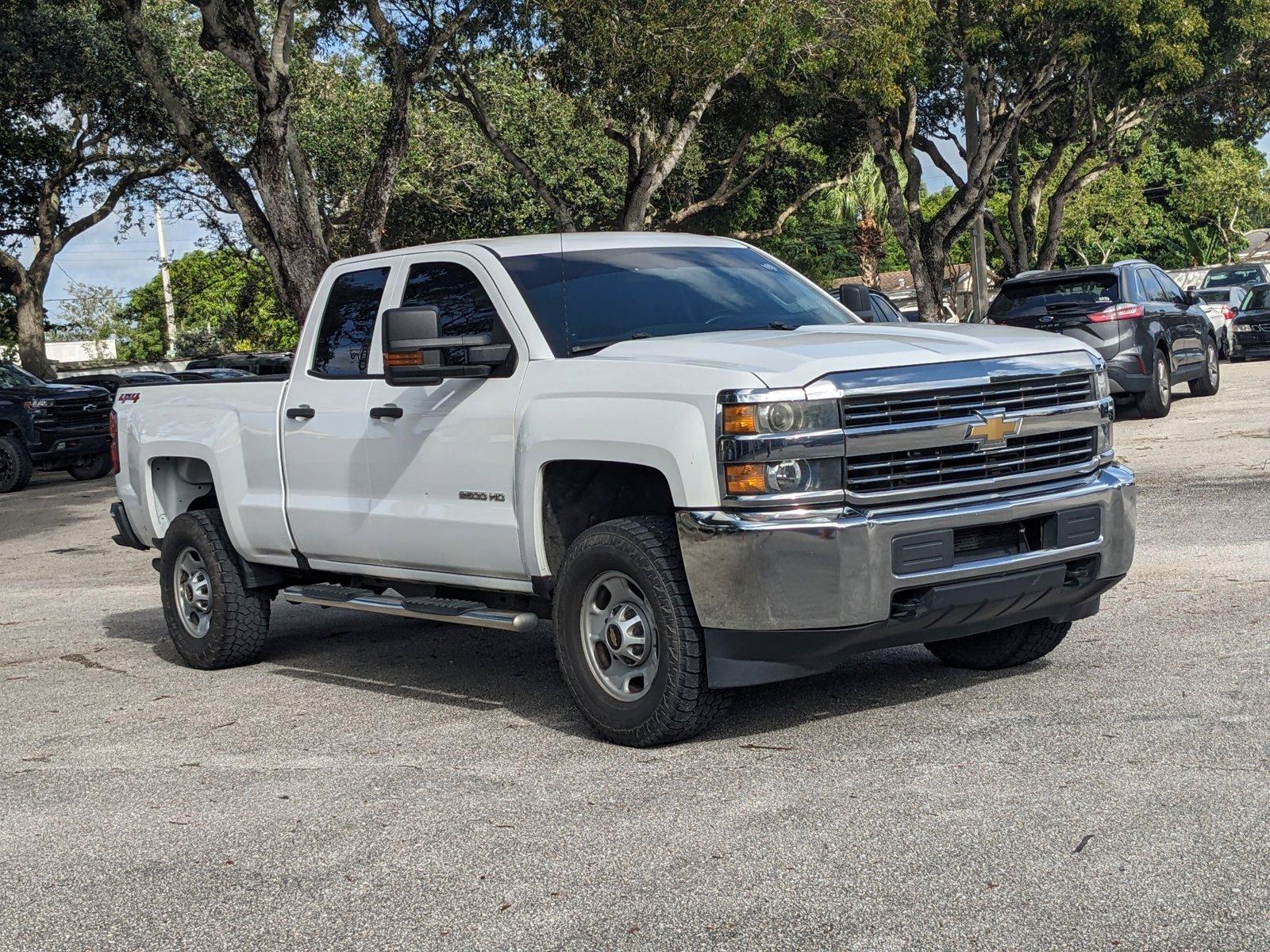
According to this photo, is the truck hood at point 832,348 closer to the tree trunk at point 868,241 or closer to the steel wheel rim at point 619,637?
the steel wheel rim at point 619,637

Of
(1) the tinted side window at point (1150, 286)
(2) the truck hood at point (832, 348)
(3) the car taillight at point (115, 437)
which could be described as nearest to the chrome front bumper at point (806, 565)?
(2) the truck hood at point (832, 348)

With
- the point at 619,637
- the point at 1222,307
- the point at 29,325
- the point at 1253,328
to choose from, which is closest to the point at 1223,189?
the point at 1253,328

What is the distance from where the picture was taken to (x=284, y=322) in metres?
79.8

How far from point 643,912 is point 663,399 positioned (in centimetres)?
206

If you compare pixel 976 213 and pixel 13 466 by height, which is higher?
pixel 976 213

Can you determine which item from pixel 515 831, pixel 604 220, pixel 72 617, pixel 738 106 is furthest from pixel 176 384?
pixel 604 220

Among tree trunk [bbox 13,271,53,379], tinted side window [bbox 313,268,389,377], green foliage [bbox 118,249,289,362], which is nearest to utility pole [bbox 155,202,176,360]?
green foliage [bbox 118,249,289,362]

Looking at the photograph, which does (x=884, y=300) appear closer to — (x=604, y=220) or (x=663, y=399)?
(x=663, y=399)

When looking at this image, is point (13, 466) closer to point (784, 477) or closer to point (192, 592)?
point (192, 592)

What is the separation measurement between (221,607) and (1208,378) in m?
16.8

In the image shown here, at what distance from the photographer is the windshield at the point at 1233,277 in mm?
40656

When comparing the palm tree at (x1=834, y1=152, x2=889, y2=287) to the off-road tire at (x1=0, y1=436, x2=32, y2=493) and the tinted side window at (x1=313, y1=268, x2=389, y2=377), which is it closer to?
the off-road tire at (x1=0, y1=436, x2=32, y2=493)

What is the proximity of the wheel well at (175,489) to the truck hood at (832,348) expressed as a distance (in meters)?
3.41

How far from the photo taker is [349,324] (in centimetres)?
766
